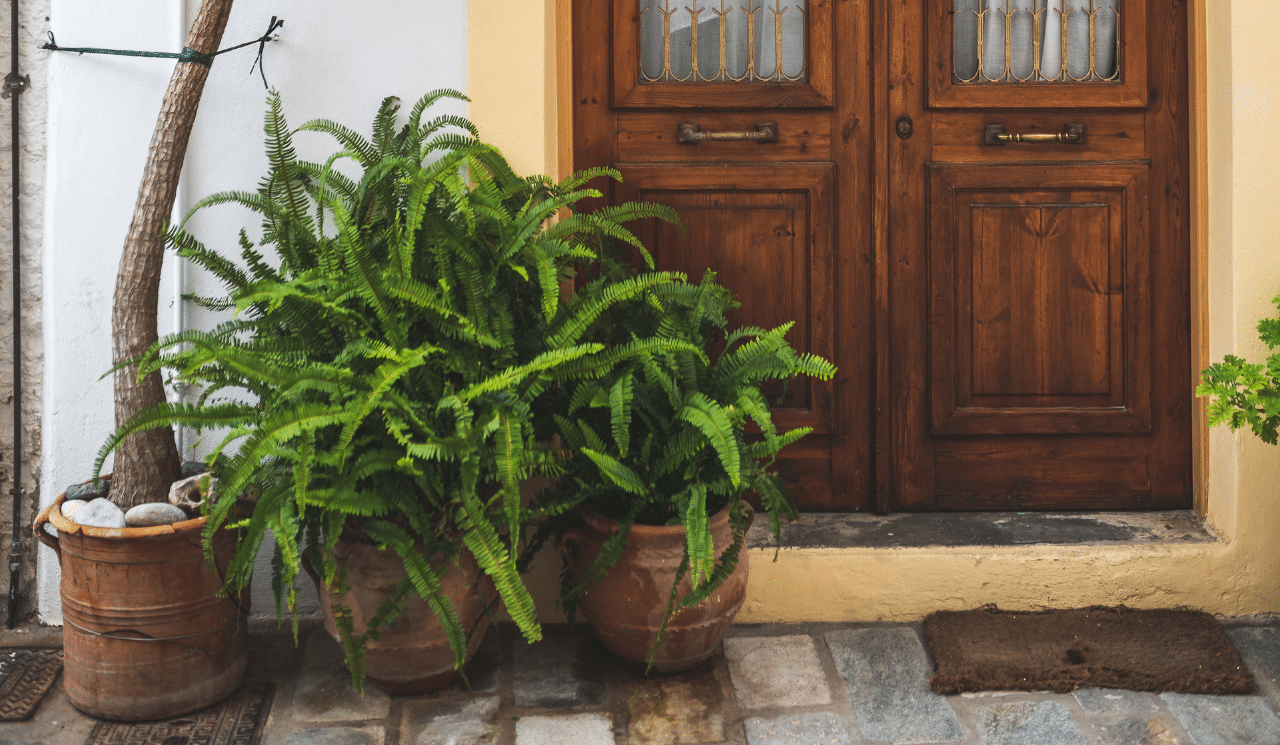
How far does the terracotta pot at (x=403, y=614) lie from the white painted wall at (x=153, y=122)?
999mm

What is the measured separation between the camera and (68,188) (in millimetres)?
3107

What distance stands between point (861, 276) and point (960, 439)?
2.07ft

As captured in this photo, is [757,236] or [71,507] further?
[757,236]

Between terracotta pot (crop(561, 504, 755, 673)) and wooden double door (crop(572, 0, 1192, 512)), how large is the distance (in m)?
0.83

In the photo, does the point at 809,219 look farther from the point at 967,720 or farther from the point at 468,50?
the point at 967,720

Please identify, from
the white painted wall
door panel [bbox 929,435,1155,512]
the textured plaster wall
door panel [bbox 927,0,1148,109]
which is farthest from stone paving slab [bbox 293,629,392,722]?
door panel [bbox 927,0,1148,109]

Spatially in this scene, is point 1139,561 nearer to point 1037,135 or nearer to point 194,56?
point 1037,135

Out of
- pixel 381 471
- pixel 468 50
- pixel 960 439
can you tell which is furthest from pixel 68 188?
pixel 960 439

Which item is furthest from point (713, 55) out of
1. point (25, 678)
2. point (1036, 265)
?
point (25, 678)

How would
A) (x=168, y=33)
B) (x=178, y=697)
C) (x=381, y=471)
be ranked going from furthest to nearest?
(x=168, y=33) → (x=178, y=697) → (x=381, y=471)

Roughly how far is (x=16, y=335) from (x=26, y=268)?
202 mm

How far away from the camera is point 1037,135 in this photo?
338 centimetres

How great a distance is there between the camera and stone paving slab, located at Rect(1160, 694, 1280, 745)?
101 inches

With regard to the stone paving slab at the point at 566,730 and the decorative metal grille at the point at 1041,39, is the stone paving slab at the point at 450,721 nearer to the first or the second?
the stone paving slab at the point at 566,730
